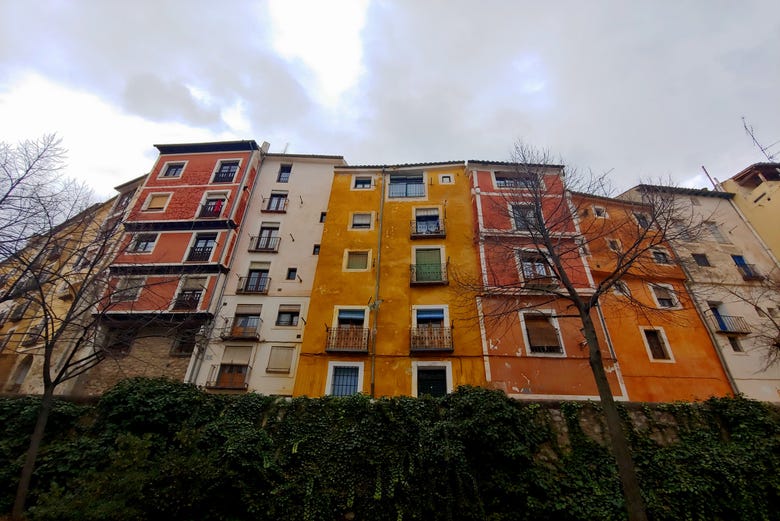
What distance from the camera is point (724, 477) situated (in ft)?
27.7

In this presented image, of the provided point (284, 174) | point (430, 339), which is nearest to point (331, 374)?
point (430, 339)

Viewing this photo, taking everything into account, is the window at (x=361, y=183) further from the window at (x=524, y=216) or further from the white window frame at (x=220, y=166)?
the window at (x=524, y=216)

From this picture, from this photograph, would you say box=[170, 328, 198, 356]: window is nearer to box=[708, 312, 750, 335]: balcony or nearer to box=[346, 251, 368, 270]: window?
box=[346, 251, 368, 270]: window

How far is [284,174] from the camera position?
2605 cm

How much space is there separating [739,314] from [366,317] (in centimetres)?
2164

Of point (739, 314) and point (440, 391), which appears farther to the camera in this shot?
point (739, 314)

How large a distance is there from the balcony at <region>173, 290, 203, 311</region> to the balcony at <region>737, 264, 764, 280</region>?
33.2 m

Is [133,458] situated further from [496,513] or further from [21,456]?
[496,513]

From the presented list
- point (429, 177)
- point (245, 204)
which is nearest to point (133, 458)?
point (245, 204)

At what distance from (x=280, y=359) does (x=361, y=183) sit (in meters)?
12.4

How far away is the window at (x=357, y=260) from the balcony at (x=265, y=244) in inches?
218

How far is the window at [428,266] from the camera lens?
18172 mm

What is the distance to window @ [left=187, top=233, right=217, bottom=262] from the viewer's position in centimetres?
2083

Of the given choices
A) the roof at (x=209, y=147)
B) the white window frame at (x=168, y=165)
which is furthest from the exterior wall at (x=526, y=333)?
the white window frame at (x=168, y=165)
